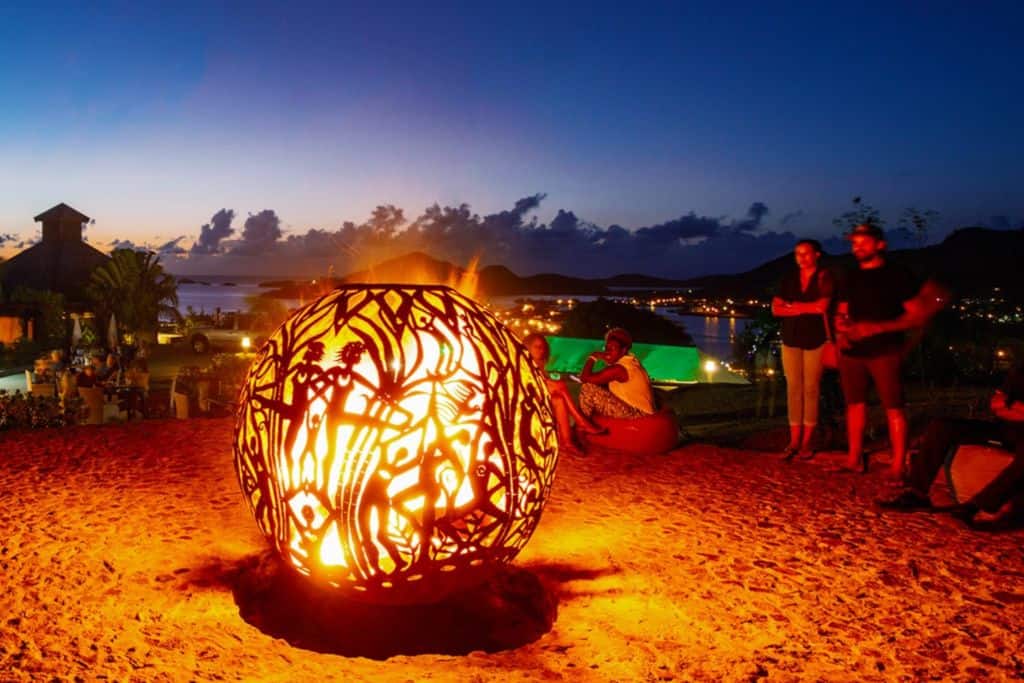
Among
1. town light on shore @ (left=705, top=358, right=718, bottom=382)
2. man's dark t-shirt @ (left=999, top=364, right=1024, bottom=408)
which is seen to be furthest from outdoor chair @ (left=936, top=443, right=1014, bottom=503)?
town light on shore @ (left=705, top=358, right=718, bottom=382)

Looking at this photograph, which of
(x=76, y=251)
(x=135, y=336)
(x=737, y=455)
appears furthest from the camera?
(x=76, y=251)

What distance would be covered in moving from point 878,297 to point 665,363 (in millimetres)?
15856

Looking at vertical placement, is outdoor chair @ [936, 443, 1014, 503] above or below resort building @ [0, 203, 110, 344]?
below

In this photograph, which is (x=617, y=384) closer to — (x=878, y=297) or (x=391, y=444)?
(x=878, y=297)

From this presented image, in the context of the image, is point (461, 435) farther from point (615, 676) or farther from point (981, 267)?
point (981, 267)

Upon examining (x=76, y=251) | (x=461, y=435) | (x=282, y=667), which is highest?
(x=76, y=251)

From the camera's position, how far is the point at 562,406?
8797 mm

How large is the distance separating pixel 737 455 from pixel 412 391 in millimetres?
6007

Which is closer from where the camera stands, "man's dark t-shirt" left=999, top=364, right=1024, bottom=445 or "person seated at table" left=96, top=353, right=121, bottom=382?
"man's dark t-shirt" left=999, top=364, right=1024, bottom=445

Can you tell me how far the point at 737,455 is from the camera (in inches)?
357

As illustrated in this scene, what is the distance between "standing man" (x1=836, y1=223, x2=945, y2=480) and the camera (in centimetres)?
709

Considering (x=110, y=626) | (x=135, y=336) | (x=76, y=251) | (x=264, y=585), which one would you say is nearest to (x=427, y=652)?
(x=264, y=585)

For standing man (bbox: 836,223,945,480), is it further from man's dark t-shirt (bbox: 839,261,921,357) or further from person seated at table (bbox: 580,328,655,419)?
person seated at table (bbox: 580,328,655,419)

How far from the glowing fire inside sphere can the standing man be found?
167 inches
